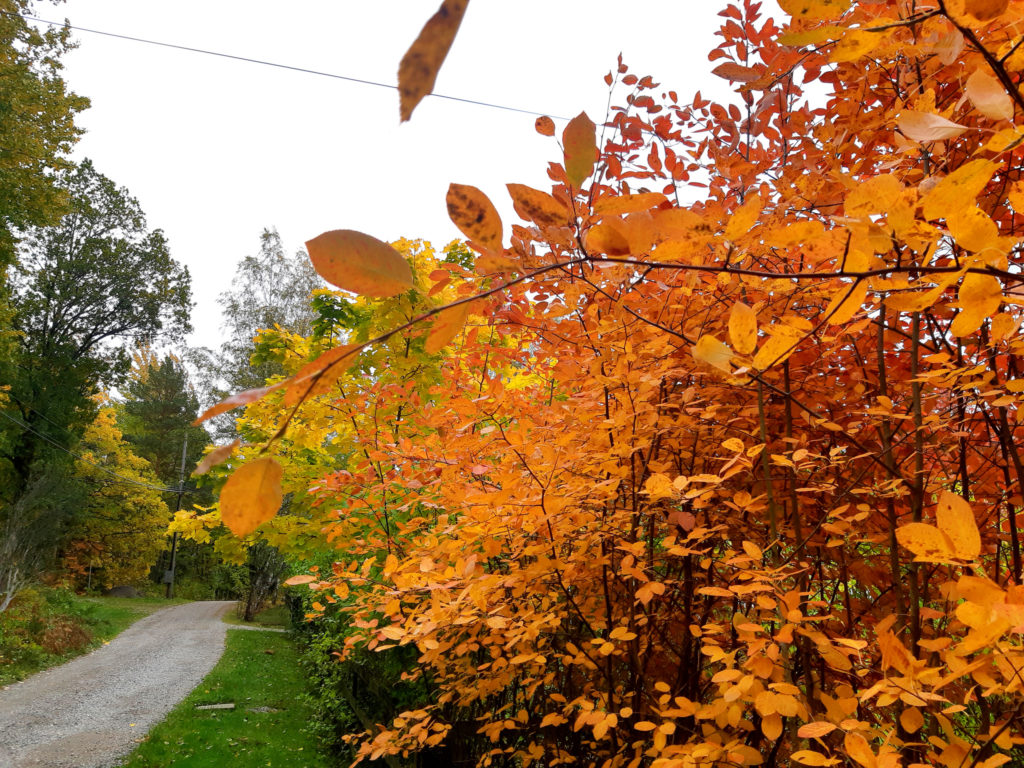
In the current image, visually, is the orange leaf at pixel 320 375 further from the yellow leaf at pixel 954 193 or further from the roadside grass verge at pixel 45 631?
the roadside grass verge at pixel 45 631

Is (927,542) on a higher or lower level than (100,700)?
higher

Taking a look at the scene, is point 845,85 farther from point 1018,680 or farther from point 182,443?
point 182,443

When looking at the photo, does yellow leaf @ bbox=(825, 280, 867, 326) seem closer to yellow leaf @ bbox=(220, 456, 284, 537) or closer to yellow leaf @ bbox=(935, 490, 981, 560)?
yellow leaf @ bbox=(935, 490, 981, 560)

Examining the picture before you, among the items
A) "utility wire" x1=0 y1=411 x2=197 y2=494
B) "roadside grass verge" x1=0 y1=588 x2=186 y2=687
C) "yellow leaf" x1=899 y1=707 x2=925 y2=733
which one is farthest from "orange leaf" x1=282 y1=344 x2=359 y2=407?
"utility wire" x1=0 y1=411 x2=197 y2=494

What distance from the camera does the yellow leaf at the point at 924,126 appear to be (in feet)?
1.40

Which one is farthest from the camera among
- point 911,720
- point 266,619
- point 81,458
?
point 81,458

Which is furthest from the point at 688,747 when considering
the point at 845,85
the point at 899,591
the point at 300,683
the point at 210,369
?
the point at 210,369

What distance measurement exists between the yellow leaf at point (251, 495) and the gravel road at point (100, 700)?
6751 millimetres

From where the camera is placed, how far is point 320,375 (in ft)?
1.18

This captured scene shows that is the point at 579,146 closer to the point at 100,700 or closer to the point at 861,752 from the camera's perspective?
the point at 861,752

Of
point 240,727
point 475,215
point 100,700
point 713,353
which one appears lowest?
point 100,700

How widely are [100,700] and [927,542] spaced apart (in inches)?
376

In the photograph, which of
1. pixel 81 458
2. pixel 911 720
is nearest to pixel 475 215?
pixel 911 720

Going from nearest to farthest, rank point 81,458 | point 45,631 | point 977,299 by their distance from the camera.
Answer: point 977,299, point 45,631, point 81,458
